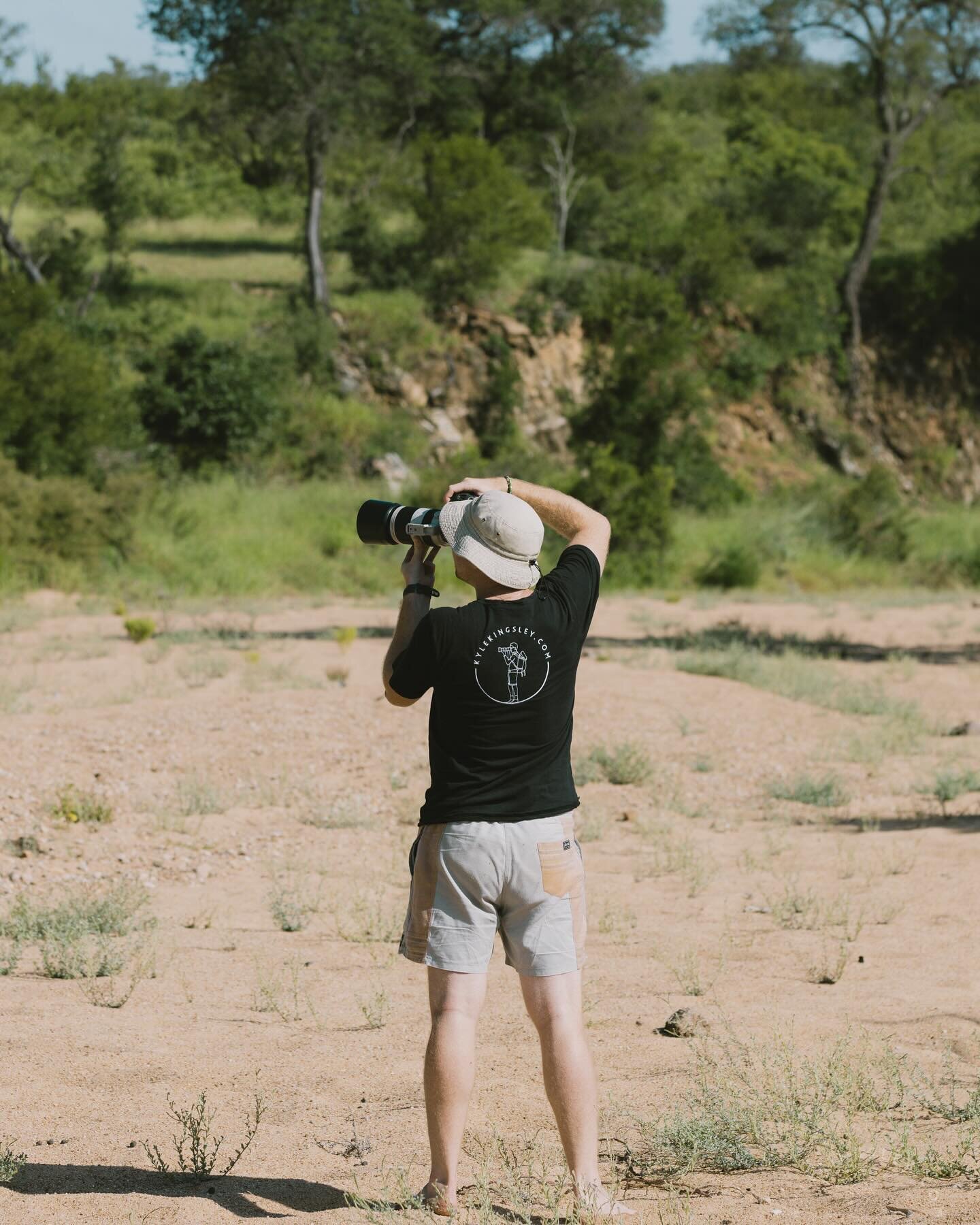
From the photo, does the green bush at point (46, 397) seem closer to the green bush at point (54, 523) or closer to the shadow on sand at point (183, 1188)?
the green bush at point (54, 523)

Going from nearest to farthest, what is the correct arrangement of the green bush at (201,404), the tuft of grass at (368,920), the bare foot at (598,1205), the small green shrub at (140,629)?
the bare foot at (598,1205), the tuft of grass at (368,920), the small green shrub at (140,629), the green bush at (201,404)

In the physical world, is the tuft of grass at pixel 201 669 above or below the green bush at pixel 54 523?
below

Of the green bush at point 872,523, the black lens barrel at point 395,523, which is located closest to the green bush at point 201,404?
the green bush at point 872,523

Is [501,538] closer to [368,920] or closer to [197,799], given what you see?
[368,920]

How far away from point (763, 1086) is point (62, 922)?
3.07 meters

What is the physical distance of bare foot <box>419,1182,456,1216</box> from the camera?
10.3 feet

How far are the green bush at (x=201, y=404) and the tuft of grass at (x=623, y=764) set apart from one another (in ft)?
62.7

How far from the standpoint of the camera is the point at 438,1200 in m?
3.16

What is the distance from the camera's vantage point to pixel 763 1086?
383 cm

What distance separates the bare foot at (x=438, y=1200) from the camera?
315 cm

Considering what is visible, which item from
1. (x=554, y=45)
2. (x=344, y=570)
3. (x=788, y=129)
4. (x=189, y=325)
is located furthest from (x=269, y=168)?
(x=344, y=570)

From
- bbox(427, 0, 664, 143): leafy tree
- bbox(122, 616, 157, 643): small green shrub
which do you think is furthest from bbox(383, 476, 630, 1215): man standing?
bbox(427, 0, 664, 143): leafy tree

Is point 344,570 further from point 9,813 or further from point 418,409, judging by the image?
point 9,813

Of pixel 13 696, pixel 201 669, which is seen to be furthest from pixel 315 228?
pixel 13 696
